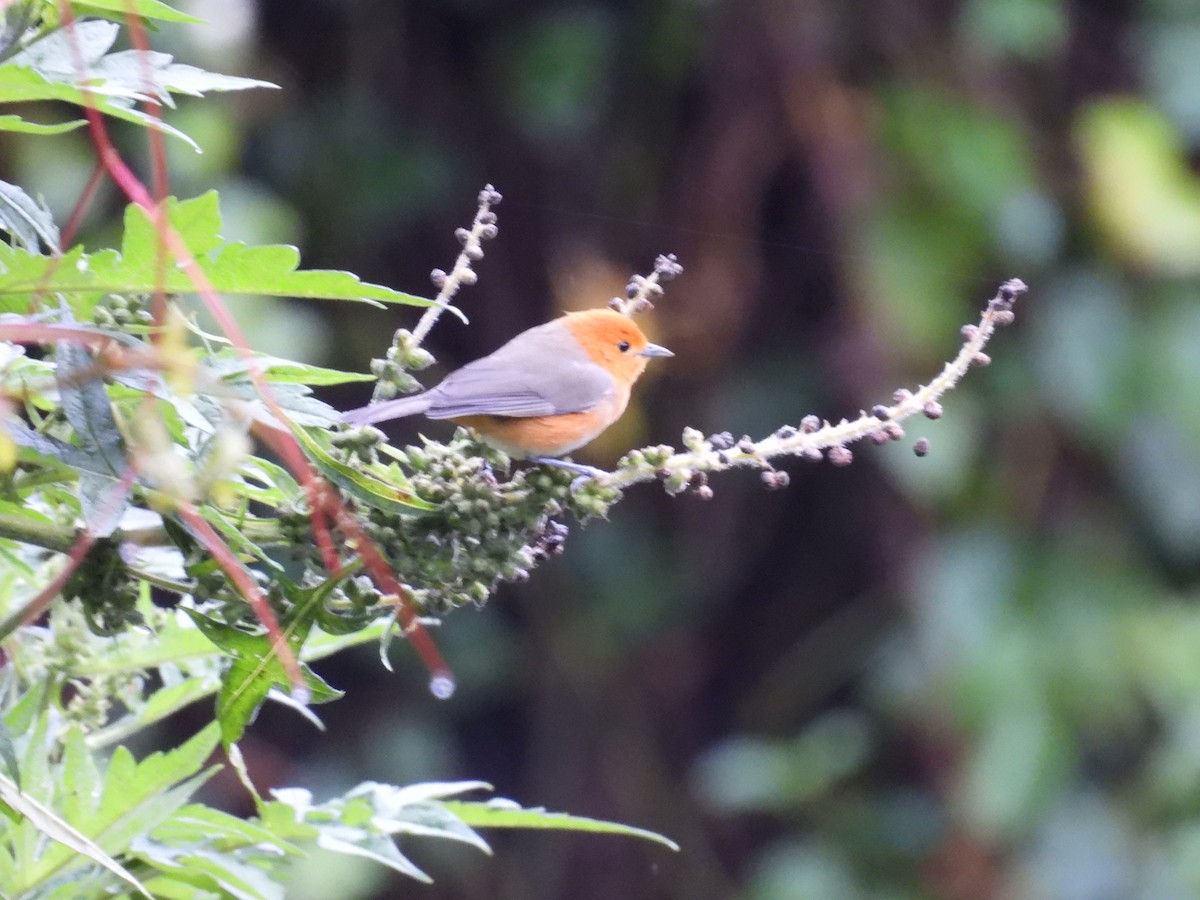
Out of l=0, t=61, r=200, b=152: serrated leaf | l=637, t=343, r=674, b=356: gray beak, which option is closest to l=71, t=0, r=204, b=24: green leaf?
l=0, t=61, r=200, b=152: serrated leaf

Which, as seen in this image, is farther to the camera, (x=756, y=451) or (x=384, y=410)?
(x=384, y=410)

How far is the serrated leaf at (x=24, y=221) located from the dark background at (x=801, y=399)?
3074 mm

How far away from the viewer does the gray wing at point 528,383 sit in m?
2.47

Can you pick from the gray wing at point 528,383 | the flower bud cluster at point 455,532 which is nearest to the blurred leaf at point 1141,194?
the gray wing at point 528,383

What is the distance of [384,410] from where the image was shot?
6.26 feet

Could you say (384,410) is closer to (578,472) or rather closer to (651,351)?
(578,472)

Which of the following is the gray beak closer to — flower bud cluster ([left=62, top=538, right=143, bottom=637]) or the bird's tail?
the bird's tail

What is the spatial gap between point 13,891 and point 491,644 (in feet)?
14.2

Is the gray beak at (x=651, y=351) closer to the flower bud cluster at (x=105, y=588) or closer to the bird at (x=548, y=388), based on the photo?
the bird at (x=548, y=388)

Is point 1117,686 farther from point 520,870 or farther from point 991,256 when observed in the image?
point 520,870

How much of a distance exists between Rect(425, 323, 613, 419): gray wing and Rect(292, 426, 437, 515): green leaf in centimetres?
95

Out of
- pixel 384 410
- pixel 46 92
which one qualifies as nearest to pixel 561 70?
pixel 384 410

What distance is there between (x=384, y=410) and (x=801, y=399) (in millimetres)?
3809

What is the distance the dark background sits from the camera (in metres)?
5.03
